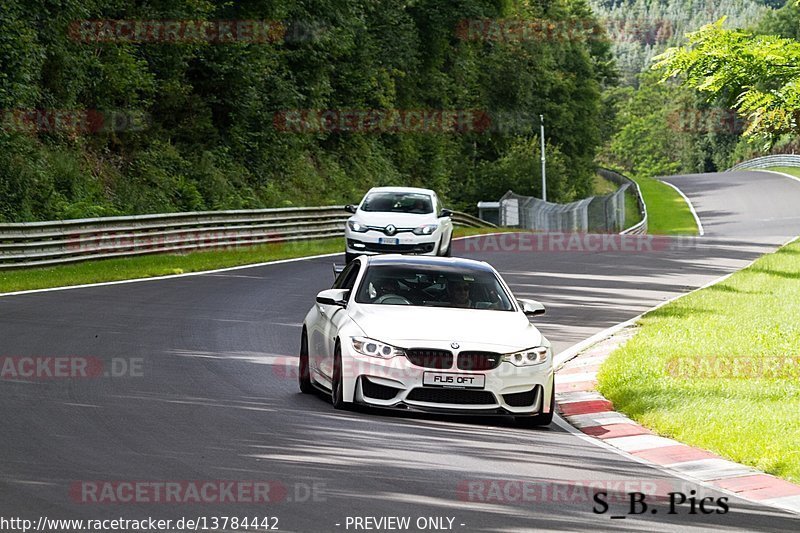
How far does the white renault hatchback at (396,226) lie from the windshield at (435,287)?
13977mm

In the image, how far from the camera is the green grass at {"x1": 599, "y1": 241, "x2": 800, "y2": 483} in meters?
10.2

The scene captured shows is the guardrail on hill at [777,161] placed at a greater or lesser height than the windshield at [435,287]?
lesser

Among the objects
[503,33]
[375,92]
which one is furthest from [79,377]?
[503,33]

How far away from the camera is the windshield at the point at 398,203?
27.9 metres

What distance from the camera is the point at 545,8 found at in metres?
93.8

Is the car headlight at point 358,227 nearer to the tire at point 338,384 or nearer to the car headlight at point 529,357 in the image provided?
the tire at point 338,384

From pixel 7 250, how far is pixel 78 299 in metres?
5.97

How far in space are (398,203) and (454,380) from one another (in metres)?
17.2

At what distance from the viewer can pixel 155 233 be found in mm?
31688

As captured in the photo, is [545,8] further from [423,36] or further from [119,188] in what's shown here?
[119,188]

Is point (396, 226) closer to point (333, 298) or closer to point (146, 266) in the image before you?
point (146, 266)

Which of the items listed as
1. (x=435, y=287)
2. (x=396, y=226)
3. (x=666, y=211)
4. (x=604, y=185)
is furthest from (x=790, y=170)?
(x=435, y=287)

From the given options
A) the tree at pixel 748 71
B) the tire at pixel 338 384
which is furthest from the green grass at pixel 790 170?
the tire at pixel 338 384

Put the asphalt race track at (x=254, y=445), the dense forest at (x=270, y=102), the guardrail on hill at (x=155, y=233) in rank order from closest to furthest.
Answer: the asphalt race track at (x=254, y=445) → the guardrail on hill at (x=155, y=233) → the dense forest at (x=270, y=102)
